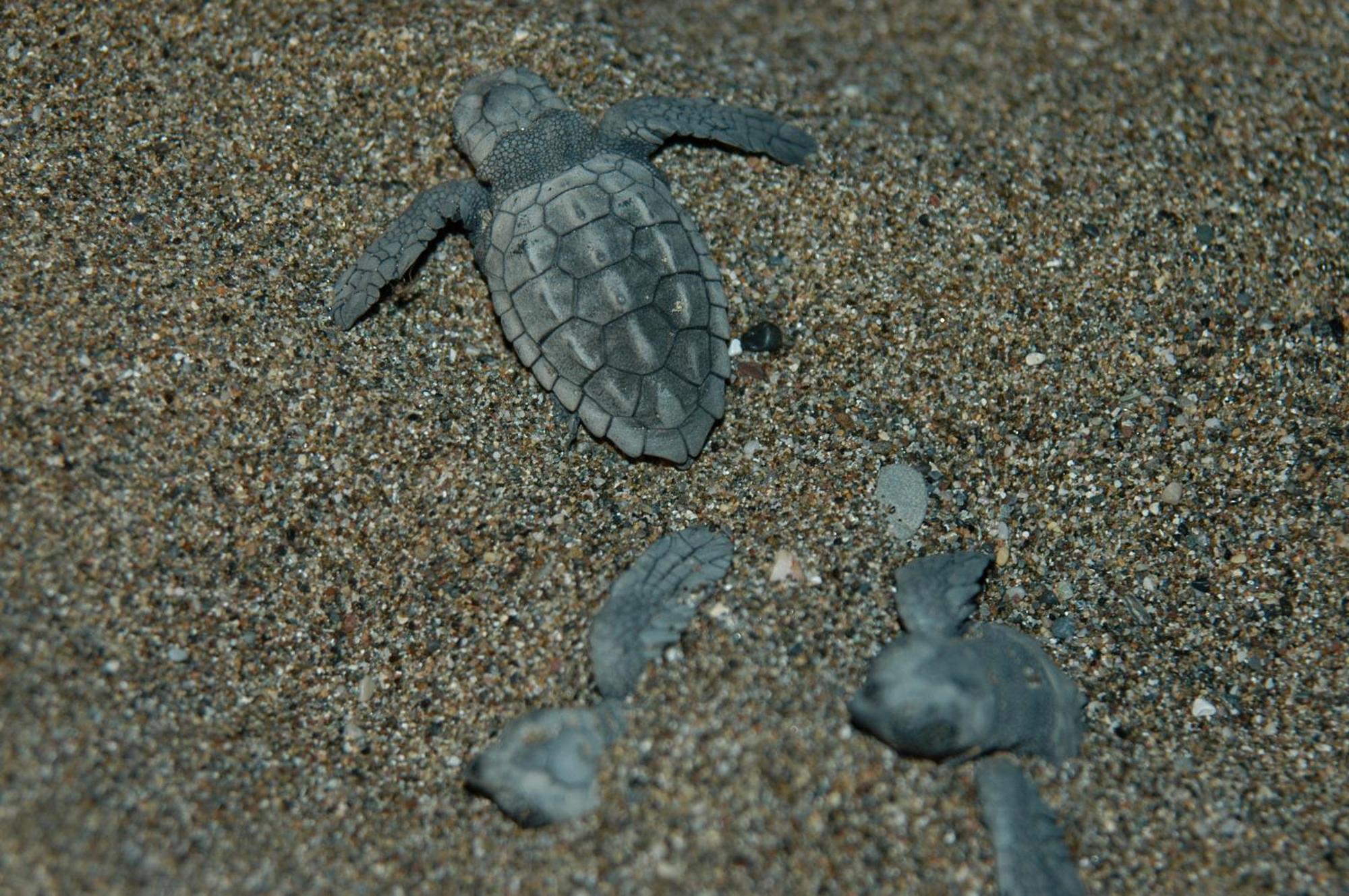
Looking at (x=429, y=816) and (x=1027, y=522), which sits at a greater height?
(x=1027, y=522)

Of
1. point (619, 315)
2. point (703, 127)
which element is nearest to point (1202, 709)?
point (619, 315)

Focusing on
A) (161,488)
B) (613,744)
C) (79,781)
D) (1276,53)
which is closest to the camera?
(79,781)

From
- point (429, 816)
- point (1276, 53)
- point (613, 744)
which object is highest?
point (1276, 53)

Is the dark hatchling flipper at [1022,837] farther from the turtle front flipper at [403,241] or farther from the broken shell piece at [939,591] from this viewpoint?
the turtle front flipper at [403,241]

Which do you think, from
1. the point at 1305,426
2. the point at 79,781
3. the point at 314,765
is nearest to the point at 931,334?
the point at 1305,426

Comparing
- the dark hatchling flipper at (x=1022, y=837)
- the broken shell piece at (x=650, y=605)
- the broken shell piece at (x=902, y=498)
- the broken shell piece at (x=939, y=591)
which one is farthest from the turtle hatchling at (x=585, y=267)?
the dark hatchling flipper at (x=1022, y=837)

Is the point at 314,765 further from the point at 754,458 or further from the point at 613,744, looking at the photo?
the point at 754,458

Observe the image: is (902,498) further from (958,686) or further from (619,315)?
(619,315)
